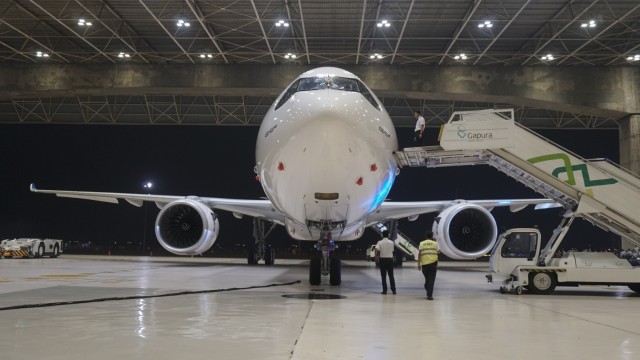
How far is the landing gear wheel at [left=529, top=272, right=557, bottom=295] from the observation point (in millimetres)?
9695


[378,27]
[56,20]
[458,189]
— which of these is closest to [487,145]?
[378,27]

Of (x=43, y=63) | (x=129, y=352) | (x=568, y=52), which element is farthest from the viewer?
(x=43, y=63)

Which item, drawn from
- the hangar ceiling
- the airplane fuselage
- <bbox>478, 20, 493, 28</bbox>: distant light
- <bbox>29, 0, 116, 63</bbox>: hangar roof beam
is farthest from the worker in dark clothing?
<bbox>29, 0, 116, 63</bbox>: hangar roof beam

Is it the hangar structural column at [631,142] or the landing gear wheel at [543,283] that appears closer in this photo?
the landing gear wheel at [543,283]

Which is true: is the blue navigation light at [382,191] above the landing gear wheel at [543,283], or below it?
above

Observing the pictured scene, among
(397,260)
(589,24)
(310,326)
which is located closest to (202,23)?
(397,260)

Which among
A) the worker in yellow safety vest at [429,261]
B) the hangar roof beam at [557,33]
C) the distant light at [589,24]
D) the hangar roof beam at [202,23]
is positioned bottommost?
the worker in yellow safety vest at [429,261]

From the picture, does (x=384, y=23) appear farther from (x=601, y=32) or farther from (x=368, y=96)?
(x=368, y=96)

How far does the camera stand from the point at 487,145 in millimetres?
10070

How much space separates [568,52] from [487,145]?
41.9ft

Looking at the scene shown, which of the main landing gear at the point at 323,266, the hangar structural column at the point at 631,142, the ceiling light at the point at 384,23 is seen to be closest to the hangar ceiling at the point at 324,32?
the ceiling light at the point at 384,23

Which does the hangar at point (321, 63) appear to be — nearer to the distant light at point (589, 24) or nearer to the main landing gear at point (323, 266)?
the distant light at point (589, 24)

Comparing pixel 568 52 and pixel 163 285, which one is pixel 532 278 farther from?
pixel 568 52

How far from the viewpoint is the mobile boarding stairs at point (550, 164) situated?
10016 mm
